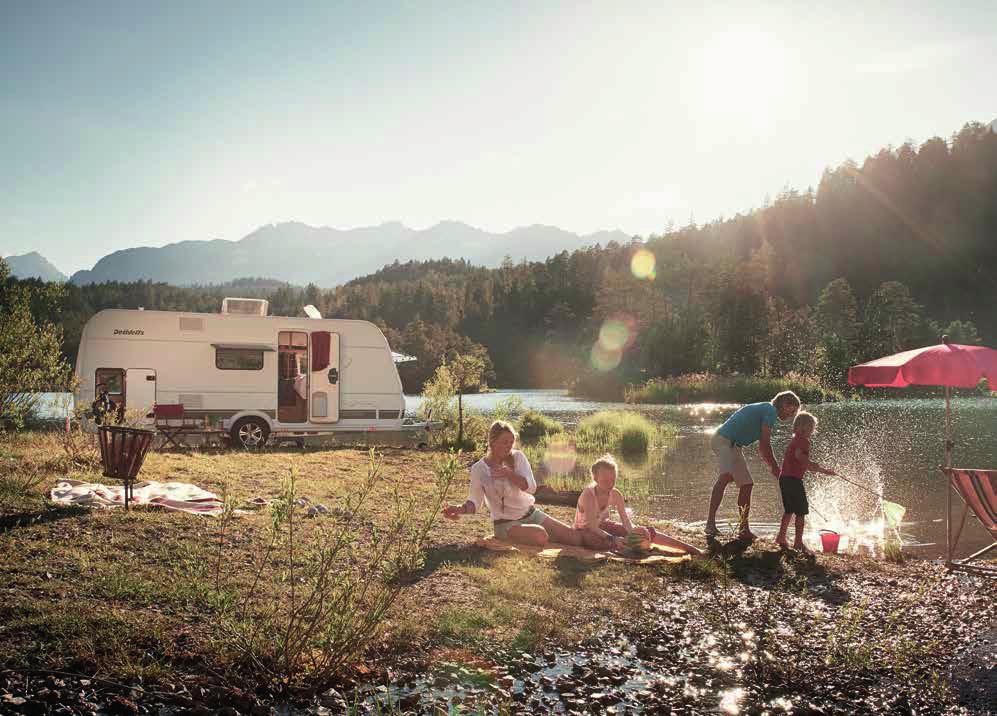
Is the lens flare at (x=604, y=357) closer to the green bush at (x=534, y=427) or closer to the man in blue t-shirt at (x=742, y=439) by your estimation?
the green bush at (x=534, y=427)

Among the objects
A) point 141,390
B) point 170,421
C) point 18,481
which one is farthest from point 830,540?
point 141,390

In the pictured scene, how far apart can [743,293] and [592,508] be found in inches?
2210

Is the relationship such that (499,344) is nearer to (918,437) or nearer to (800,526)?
(918,437)

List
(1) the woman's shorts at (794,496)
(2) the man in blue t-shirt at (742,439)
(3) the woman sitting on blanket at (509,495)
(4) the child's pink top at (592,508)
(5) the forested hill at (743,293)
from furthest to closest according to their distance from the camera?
(5) the forested hill at (743,293), (2) the man in blue t-shirt at (742,439), (1) the woman's shorts at (794,496), (4) the child's pink top at (592,508), (3) the woman sitting on blanket at (509,495)

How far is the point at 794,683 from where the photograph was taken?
403 centimetres

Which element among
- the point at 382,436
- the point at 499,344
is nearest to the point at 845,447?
the point at 382,436

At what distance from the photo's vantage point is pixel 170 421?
13.6m

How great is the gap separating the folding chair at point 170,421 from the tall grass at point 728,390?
102 ft

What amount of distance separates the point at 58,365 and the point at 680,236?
12093 centimetres

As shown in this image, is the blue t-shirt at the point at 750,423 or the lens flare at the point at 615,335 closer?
the blue t-shirt at the point at 750,423

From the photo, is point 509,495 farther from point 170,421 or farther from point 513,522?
point 170,421

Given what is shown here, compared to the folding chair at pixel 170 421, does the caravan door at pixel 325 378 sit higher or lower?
higher

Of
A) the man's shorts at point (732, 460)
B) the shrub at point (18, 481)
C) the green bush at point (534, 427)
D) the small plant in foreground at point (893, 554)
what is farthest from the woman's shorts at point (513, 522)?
the green bush at point (534, 427)

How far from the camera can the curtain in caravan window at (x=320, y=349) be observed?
1465cm
